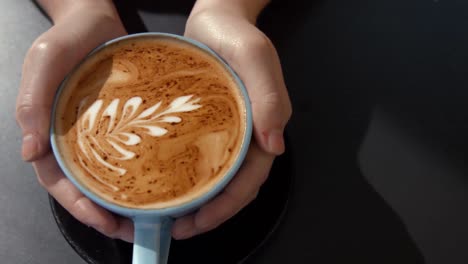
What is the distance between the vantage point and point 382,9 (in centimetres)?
88

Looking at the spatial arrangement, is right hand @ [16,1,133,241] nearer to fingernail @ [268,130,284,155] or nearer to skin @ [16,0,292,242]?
skin @ [16,0,292,242]

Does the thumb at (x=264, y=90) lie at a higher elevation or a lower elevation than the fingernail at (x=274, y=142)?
higher

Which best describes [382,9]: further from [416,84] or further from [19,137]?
[19,137]

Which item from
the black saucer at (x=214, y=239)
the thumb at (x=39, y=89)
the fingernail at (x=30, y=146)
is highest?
the thumb at (x=39, y=89)

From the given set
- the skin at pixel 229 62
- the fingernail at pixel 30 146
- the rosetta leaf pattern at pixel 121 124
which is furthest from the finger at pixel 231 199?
the fingernail at pixel 30 146

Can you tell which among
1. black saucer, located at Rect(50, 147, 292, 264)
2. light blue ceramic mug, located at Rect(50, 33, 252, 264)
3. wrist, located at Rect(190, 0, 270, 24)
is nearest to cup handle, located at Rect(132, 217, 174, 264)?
light blue ceramic mug, located at Rect(50, 33, 252, 264)

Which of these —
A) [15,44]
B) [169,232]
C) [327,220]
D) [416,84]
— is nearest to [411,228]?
[327,220]

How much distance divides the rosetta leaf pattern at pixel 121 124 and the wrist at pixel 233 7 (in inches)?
8.9

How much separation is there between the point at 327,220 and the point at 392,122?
0.21 meters

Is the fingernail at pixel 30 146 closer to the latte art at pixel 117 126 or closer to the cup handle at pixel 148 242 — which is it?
the latte art at pixel 117 126

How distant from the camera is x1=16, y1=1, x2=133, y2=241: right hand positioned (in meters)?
0.62

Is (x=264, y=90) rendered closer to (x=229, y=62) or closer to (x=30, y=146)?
(x=229, y=62)

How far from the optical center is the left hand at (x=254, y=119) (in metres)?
0.63

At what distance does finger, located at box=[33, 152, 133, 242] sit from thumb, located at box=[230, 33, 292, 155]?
23cm
